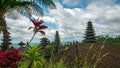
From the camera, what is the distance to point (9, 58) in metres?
3.35

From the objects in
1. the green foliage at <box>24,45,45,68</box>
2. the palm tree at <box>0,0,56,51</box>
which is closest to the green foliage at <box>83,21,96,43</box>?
the palm tree at <box>0,0,56,51</box>

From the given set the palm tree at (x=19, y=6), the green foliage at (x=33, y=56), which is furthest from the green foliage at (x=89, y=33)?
the green foliage at (x=33, y=56)

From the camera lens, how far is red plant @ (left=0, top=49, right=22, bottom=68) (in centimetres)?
330

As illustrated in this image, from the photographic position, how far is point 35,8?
2848cm

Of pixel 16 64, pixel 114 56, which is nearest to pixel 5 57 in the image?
pixel 16 64

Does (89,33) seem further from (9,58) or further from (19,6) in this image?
(9,58)

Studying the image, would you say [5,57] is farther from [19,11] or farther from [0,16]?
[19,11]

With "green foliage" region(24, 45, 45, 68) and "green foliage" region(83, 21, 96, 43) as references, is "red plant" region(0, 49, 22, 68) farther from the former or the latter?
"green foliage" region(83, 21, 96, 43)

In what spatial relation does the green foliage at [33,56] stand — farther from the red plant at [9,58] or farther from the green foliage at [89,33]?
the green foliage at [89,33]

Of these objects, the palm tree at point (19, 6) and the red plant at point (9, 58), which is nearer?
the red plant at point (9, 58)

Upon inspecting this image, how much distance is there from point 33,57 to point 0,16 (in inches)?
916

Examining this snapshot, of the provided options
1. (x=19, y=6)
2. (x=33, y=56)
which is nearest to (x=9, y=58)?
(x=33, y=56)

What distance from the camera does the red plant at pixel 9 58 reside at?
3297 millimetres

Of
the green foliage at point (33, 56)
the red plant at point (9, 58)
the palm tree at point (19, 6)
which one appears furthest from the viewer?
the palm tree at point (19, 6)
